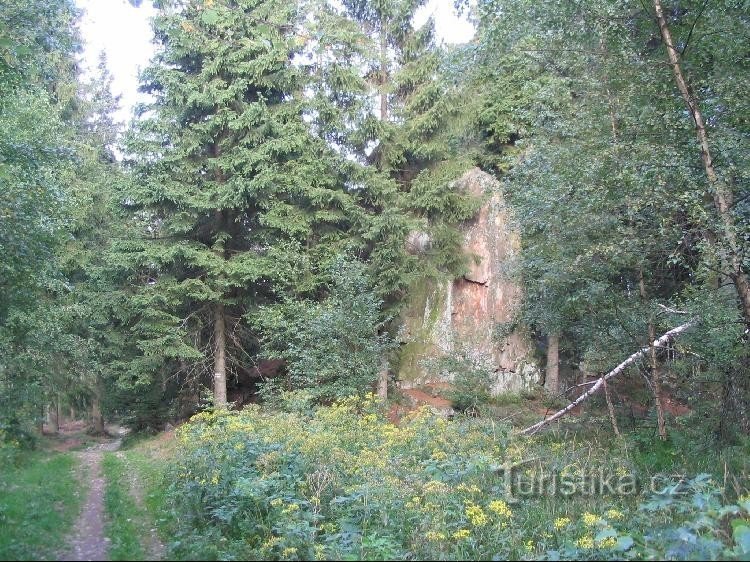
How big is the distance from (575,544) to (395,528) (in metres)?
1.73

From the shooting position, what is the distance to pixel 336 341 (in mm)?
14477

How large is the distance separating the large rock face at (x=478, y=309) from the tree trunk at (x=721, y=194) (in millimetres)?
10300

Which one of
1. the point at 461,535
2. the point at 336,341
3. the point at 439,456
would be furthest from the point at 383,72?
the point at 461,535

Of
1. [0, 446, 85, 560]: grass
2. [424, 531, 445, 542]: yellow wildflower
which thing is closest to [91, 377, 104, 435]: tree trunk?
[0, 446, 85, 560]: grass

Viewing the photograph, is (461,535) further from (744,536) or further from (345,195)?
(345,195)

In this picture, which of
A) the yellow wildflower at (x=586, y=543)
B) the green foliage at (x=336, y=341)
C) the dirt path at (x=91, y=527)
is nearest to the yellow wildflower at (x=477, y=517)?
the yellow wildflower at (x=586, y=543)

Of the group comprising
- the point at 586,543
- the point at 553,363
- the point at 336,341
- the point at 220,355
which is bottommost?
the point at 586,543

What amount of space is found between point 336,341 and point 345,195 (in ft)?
15.9

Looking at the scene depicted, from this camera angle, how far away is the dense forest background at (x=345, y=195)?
30.2 ft

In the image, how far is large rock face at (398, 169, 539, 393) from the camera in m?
18.9

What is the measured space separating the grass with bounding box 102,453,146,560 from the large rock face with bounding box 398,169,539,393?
10.4m

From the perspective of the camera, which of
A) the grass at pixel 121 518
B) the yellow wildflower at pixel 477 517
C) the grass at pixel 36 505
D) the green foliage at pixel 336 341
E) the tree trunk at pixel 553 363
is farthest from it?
the tree trunk at pixel 553 363

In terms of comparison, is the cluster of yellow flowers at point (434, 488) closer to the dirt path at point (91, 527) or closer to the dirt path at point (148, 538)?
the dirt path at point (148, 538)

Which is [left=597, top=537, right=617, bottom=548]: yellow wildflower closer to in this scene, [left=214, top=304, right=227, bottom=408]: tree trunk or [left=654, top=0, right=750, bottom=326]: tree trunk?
[left=654, top=0, right=750, bottom=326]: tree trunk
